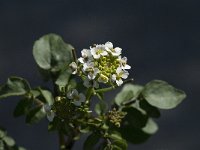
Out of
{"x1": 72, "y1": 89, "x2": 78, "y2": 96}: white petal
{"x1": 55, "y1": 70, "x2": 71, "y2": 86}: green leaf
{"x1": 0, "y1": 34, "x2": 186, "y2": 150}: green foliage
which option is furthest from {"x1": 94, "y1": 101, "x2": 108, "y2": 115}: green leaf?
{"x1": 72, "y1": 89, "x2": 78, "y2": 96}: white petal

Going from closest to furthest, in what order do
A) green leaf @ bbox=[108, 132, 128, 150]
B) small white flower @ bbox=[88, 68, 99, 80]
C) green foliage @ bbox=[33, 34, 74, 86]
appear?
small white flower @ bbox=[88, 68, 99, 80] → green leaf @ bbox=[108, 132, 128, 150] → green foliage @ bbox=[33, 34, 74, 86]

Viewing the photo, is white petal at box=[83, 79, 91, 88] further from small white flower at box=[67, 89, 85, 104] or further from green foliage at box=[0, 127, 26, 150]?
green foliage at box=[0, 127, 26, 150]

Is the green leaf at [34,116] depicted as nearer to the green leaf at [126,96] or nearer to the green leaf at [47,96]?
the green leaf at [47,96]

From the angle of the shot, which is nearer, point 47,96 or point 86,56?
point 86,56

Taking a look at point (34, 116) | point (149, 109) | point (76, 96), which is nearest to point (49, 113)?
point (76, 96)

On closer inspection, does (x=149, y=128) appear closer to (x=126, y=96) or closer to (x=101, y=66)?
(x=126, y=96)

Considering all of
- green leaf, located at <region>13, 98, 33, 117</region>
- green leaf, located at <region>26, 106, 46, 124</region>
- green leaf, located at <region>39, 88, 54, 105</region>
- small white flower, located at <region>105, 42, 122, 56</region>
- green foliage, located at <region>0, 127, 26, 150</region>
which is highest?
small white flower, located at <region>105, 42, 122, 56</region>

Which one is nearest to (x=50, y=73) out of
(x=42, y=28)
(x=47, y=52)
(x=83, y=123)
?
(x=47, y=52)
